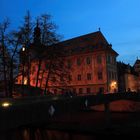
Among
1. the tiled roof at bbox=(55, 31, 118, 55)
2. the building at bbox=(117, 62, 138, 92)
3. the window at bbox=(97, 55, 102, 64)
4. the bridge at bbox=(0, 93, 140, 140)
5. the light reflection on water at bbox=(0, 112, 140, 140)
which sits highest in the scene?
the tiled roof at bbox=(55, 31, 118, 55)

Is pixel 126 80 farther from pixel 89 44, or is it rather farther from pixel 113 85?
pixel 89 44

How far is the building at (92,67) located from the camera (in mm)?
71625

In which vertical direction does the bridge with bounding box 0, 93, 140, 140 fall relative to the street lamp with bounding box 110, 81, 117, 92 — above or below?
below

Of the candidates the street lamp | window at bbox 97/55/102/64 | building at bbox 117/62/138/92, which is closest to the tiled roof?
window at bbox 97/55/102/64

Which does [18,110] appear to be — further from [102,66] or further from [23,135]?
[102,66]

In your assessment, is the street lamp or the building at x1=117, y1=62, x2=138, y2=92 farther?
the building at x1=117, y1=62, x2=138, y2=92

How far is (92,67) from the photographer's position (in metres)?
73.6

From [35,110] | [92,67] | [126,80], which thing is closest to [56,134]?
[35,110]

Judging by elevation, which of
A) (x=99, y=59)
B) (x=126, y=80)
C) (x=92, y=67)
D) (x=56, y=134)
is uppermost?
(x=99, y=59)

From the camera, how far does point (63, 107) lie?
2558 centimetres

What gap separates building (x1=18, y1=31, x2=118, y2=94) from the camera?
71625 mm

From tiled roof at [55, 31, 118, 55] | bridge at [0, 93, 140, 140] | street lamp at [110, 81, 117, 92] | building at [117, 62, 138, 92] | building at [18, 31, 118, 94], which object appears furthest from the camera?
building at [117, 62, 138, 92]

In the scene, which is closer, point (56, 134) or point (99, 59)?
point (56, 134)

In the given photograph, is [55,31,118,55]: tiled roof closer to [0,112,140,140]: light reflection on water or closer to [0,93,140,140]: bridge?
[0,112,140,140]: light reflection on water
